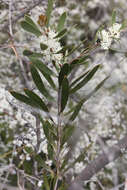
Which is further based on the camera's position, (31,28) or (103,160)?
(103,160)

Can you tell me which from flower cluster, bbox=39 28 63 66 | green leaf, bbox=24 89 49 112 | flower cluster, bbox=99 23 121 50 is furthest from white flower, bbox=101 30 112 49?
green leaf, bbox=24 89 49 112

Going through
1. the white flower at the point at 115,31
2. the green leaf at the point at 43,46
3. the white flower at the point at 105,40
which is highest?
the white flower at the point at 115,31

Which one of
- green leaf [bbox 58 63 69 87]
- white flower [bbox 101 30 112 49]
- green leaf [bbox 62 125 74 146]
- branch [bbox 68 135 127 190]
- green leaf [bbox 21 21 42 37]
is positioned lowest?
branch [bbox 68 135 127 190]

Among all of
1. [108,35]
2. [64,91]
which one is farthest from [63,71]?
[108,35]

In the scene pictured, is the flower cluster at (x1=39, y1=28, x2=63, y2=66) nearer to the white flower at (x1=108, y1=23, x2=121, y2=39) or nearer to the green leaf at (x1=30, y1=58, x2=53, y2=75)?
the green leaf at (x1=30, y1=58, x2=53, y2=75)

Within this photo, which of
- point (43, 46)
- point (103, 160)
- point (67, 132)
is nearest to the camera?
point (43, 46)

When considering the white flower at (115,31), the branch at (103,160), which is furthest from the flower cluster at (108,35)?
the branch at (103,160)

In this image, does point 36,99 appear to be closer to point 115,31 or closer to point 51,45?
point 51,45

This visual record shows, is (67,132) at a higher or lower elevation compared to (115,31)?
lower

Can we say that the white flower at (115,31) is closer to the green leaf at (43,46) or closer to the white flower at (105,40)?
the white flower at (105,40)

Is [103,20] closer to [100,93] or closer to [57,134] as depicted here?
[100,93]

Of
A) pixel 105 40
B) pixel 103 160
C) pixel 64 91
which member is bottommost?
pixel 103 160

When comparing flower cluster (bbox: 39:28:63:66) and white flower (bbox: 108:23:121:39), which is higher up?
white flower (bbox: 108:23:121:39)
